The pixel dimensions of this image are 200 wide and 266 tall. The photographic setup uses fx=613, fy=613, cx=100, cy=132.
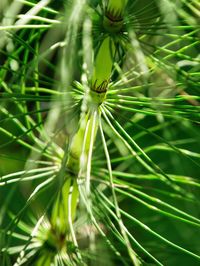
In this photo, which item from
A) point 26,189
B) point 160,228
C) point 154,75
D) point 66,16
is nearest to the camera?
point 66,16

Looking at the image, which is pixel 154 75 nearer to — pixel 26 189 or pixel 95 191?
pixel 95 191

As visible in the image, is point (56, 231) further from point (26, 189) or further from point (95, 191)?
point (26, 189)

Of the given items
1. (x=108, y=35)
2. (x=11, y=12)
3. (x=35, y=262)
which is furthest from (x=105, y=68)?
(x=35, y=262)

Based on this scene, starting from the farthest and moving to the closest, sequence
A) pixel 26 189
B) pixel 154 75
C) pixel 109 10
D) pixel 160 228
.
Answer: pixel 160 228, pixel 26 189, pixel 154 75, pixel 109 10

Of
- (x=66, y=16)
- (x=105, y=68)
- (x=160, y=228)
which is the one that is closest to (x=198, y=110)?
(x=105, y=68)

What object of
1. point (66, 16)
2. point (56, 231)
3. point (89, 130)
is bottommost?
point (56, 231)

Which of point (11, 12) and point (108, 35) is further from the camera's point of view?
point (108, 35)

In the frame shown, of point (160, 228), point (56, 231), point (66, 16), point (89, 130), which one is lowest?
point (160, 228)

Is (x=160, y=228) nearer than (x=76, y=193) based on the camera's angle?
No

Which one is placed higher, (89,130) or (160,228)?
(89,130)

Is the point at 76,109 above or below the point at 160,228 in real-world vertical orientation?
above
